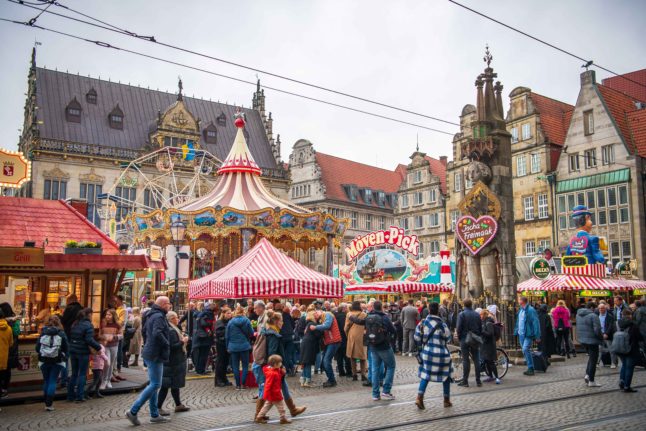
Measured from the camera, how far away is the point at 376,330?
1091cm

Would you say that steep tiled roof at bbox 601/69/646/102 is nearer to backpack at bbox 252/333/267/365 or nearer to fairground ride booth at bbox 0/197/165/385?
fairground ride booth at bbox 0/197/165/385

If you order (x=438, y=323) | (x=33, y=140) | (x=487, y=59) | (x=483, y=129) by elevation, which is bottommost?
(x=438, y=323)

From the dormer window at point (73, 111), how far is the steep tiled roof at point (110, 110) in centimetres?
29

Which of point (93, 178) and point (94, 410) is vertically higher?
point (93, 178)

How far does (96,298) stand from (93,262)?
63.9 inches

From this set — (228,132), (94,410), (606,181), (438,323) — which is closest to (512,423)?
(438,323)

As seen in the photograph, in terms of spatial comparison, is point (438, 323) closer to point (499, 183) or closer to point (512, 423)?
point (512, 423)

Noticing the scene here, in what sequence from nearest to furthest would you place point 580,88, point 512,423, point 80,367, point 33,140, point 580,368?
point 512,423, point 80,367, point 580,368, point 580,88, point 33,140

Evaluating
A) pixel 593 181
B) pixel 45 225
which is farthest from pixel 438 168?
pixel 45 225

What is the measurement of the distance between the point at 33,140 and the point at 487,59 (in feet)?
116

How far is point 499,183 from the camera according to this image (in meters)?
18.3

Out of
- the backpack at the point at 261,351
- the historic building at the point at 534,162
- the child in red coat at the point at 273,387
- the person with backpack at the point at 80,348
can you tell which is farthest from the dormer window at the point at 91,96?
the child in red coat at the point at 273,387

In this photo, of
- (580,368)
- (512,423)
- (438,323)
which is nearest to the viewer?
(512,423)

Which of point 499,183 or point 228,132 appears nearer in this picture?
point 499,183
